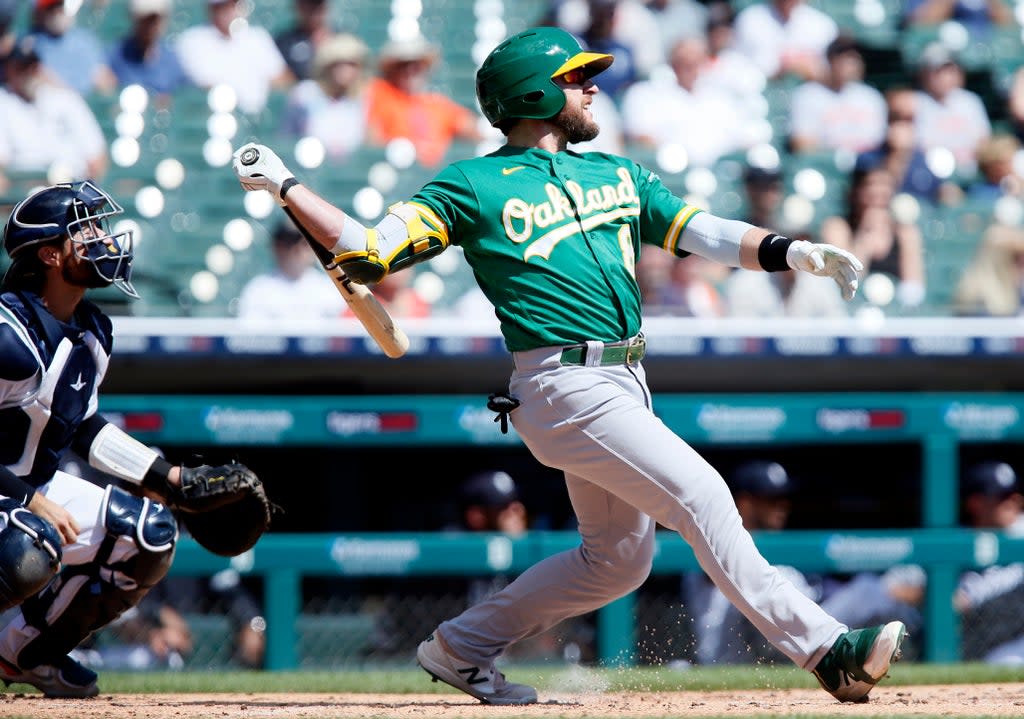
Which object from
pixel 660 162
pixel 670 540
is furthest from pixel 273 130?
pixel 670 540

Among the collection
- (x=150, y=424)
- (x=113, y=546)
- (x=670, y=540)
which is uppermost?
(x=113, y=546)

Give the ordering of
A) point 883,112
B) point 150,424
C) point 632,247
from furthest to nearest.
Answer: point 883,112
point 150,424
point 632,247

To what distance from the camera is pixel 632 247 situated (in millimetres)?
4121

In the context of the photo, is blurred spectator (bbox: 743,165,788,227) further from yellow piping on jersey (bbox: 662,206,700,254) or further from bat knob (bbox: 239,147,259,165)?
bat knob (bbox: 239,147,259,165)

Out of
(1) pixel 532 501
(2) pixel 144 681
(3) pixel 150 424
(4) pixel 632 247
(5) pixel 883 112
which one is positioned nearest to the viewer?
(4) pixel 632 247

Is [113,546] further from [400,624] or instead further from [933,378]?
[933,378]

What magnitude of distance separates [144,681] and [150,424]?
162cm

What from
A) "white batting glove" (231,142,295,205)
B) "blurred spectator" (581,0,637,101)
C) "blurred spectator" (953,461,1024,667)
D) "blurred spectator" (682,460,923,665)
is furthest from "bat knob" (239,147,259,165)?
"blurred spectator" (581,0,637,101)

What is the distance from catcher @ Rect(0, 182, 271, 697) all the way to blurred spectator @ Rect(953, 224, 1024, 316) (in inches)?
177

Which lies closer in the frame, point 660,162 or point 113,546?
point 113,546

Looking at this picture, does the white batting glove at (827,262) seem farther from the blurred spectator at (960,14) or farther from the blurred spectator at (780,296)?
the blurred spectator at (960,14)

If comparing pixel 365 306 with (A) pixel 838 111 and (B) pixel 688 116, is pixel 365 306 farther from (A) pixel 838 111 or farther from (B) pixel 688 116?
(A) pixel 838 111

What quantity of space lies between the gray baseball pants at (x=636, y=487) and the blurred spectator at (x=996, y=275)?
3.96 metres

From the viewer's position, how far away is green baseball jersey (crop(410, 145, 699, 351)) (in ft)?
12.9
